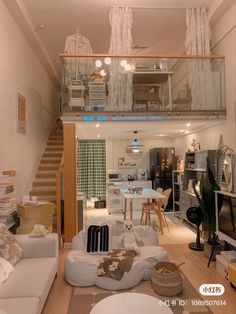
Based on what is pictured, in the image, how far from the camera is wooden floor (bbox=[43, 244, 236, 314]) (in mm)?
2630

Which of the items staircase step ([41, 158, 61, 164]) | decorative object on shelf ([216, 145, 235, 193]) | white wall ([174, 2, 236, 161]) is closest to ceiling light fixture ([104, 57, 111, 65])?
white wall ([174, 2, 236, 161])

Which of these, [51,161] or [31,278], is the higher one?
[51,161]

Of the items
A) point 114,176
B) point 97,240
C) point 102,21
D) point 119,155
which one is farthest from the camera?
point 119,155

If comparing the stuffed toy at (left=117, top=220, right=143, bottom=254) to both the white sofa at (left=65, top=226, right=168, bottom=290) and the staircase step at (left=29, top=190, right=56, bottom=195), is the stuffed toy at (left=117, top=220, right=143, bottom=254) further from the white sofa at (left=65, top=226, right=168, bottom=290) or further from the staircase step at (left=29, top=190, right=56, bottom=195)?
the staircase step at (left=29, top=190, right=56, bottom=195)

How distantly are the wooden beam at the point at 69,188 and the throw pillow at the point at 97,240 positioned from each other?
3.15 ft

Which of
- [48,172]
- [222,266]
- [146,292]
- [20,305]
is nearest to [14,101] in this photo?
[48,172]

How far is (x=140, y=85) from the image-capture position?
5.13m

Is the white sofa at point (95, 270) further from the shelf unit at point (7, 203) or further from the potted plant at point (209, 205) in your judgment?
the shelf unit at point (7, 203)

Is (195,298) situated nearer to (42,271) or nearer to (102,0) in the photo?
(42,271)

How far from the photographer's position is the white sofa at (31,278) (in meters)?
2.01

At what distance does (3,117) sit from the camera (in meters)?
4.05

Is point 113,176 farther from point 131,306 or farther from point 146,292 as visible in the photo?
point 131,306

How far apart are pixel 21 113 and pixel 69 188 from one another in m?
1.80

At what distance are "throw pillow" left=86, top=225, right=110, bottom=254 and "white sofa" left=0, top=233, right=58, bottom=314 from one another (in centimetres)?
61
